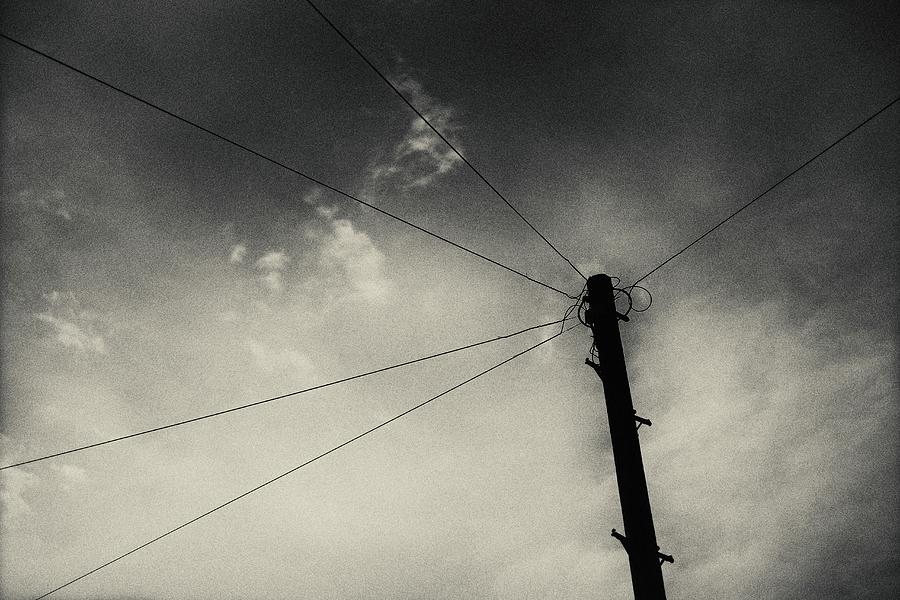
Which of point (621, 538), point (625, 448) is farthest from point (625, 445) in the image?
point (621, 538)

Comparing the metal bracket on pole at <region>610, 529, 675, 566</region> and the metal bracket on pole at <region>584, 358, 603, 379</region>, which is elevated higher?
the metal bracket on pole at <region>584, 358, 603, 379</region>

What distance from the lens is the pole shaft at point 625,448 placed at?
5.08 metres

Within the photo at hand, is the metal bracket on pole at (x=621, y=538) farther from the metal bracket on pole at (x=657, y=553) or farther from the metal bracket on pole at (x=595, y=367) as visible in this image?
the metal bracket on pole at (x=595, y=367)

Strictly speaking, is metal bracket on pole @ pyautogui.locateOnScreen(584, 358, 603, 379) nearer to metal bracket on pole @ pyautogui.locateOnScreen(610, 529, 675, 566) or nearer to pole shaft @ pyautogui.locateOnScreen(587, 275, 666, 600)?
pole shaft @ pyautogui.locateOnScreen(587, 275, 666, 600)

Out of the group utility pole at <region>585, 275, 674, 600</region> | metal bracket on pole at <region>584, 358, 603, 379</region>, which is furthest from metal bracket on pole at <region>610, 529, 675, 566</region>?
metal bracket on pole at <region>584, 358, 603, 379</region>

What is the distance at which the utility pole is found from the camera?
509cm

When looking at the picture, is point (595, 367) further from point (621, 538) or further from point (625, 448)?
point (621, 538)

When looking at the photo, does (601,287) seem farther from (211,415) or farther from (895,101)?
(211,415)

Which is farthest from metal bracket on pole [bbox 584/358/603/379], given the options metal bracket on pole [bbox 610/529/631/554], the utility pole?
metal bracket on pole [bbox 610/529/631/554]

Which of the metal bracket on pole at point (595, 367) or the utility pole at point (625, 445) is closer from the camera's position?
the utility pole at point (625, 445)

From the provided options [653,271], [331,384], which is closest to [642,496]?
[653,271]

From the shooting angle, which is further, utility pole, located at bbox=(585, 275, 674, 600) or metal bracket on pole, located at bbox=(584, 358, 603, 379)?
metal bracket on pole, located at bbox=(584, 358, 603, 379)

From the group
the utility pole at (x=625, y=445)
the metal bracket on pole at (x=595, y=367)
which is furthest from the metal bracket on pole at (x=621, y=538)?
the metal bracket on pole at (x=595, y=367)

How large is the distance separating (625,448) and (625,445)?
3cm
